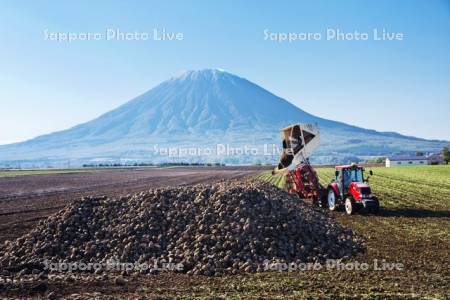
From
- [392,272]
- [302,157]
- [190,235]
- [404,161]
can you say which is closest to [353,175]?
[302,157]

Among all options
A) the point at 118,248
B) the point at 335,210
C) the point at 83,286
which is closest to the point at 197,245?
the point at 118,248

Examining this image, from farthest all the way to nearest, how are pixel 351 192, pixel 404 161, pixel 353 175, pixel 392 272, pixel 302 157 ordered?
pixel 404 161
pixel 302 157
pixel 353 175
pixel 351 192
pixel 392 272

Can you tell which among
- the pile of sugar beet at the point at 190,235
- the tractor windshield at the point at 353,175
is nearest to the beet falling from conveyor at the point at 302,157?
the tractor windshield at the point at 353,175

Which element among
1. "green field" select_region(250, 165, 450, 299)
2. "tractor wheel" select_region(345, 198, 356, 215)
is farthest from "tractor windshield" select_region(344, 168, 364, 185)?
"green field" select_region(250, 165, 450, 299)

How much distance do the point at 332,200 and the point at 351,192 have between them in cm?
151

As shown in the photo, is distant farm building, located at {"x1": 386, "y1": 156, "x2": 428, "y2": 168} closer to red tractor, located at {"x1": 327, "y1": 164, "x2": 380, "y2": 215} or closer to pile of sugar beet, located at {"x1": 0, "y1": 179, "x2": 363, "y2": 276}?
red tractor, located at {"x1": 327, "y1": 164, "x2": 380, "y2": 215}

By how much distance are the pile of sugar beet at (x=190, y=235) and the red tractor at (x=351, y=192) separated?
4742 millimetres

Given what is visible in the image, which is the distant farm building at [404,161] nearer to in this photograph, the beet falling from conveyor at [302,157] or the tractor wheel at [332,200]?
the beet falling from conveyor at [302,157]

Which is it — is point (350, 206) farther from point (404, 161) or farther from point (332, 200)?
point (404, 161)

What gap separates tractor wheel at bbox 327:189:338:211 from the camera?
23156 millimetres

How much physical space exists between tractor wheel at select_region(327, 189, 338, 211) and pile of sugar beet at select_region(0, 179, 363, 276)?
6.08m

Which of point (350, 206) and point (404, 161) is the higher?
point (404, 161)

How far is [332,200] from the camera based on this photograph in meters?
23.4

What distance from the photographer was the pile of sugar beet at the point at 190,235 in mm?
13099
